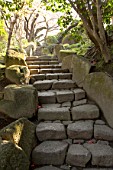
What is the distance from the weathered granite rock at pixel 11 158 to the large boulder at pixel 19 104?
107 cm

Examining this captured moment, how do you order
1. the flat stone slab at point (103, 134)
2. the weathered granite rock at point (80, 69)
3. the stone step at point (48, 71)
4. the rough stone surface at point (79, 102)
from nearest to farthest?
the flat stone slab at point (103, 134)
the rough stone surface at point (79, 102)
the weathered granite rock at point (80, 69)
the stone step at point (48, 71)

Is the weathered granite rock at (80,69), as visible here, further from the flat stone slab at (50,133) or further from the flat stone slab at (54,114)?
the flat stone slab at (50,133)

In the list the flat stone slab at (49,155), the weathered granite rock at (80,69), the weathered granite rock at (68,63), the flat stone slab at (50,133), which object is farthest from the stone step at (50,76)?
the flat stone slab at (49,155)

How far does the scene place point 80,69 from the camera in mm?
4496

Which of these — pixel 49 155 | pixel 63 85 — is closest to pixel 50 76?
pixel 63 85

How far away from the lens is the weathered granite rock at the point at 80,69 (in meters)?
4.20

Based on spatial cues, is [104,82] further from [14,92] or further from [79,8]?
[79,8]

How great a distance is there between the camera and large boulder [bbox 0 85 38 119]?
10.7 feet

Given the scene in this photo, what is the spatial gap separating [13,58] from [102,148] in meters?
A: 3.35

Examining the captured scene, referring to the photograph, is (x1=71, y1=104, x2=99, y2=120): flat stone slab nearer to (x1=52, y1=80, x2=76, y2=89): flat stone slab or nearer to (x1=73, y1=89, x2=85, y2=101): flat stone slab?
(x1=73, y1=89, x2=85, y2=101): flat stone slab

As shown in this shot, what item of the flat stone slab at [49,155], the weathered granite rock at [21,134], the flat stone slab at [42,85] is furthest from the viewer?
the flat stone slab at [42,85]

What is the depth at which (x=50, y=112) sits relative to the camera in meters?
3.46

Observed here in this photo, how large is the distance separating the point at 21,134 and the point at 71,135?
0.84 m

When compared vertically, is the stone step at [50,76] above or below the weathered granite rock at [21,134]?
above
